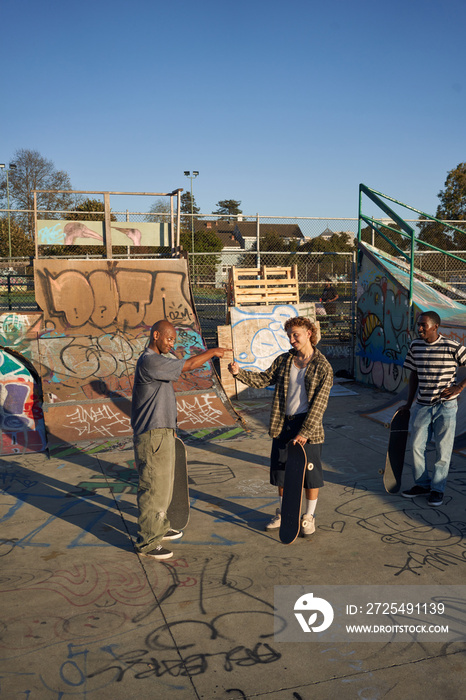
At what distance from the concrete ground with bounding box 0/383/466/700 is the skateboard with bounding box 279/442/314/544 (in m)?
0.16

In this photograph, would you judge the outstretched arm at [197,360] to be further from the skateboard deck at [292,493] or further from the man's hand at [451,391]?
the man's hand at [451,391]

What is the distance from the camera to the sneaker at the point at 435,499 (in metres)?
5.12

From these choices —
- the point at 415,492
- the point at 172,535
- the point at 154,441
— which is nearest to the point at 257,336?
the point at 415,492

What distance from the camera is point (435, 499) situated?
5.14 m

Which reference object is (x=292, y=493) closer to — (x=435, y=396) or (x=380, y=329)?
(x=435, y=396)

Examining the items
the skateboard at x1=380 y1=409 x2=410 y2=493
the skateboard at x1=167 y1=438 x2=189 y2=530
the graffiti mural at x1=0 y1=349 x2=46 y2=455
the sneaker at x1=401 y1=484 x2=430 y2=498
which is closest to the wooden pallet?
the graffiti mural at x1=0 y1=349 x2=46 y2=455

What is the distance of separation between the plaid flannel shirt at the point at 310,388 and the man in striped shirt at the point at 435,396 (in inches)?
53.3

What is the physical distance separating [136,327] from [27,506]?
4799 mm

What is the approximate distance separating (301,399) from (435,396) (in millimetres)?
1587

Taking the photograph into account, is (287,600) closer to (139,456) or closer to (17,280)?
(139,456)

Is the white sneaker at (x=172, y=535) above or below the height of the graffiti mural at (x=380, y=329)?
below

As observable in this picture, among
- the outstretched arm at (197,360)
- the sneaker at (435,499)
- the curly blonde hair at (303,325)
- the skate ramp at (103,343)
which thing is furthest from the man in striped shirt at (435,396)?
the skate ramp at (103,343)

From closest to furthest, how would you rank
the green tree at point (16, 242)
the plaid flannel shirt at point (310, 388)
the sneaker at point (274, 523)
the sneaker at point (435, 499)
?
1. the plaid flannel shirt at point (310, 388)
2. the sneaker at point (274, 523)
3. the sneaker at point (435, 499)
4. the green tree at point (16, 242)

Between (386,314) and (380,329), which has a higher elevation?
(386,314)
